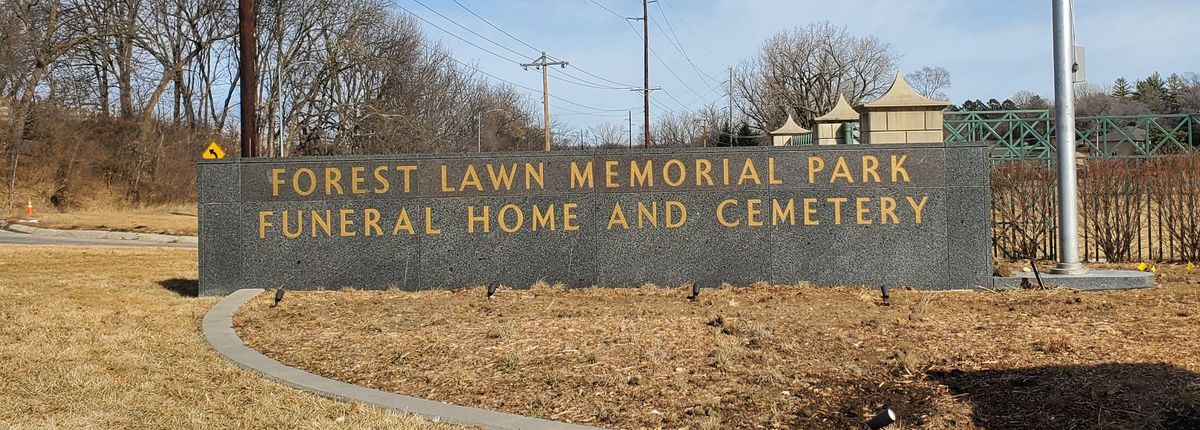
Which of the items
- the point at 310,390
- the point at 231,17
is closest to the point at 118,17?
the point at 231,17

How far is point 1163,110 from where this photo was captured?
88250mm

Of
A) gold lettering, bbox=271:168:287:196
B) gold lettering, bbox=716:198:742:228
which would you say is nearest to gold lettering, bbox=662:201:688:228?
gold lettering, bbox=716:198:742:228

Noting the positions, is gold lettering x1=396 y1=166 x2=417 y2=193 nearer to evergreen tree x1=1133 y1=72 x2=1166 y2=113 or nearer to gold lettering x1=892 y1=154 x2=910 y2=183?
gold lettering x1=892 y1=154 x2=910 y2=183

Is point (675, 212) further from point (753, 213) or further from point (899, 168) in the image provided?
point (899, 168)

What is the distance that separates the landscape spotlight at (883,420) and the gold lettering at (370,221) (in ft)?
22.8

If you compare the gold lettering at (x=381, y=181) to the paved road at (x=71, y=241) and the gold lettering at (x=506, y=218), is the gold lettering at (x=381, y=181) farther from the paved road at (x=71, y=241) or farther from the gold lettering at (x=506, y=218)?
the paved road at (x=71, y=241)

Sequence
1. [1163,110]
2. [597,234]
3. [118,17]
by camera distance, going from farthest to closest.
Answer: [1163,110] < [118,17] < [597,234]

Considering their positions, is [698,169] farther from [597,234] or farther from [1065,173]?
[1065,173]

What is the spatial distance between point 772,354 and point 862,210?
4.32m

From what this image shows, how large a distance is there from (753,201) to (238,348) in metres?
5.40

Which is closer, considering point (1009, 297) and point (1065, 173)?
point (1009, 297)

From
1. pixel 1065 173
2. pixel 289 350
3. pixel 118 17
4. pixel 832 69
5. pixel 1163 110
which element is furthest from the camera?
pixel 1163 110

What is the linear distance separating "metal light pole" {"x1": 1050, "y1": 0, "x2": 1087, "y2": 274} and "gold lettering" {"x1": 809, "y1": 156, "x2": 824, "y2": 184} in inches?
91.8

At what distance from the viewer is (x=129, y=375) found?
627 centimetres
